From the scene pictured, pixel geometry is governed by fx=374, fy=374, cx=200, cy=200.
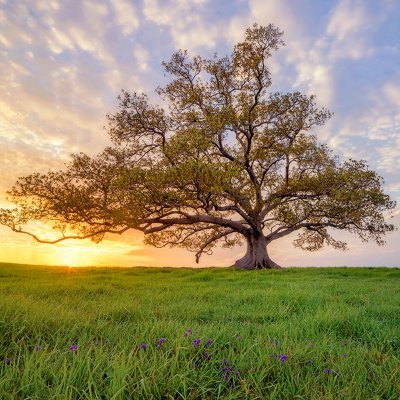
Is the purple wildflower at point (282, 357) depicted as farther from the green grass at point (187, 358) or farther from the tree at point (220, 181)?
the tree at point (220, 181)

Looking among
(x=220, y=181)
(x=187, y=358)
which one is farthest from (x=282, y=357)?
(x=220, y=181)

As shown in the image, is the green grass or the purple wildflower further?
the purple wildflower

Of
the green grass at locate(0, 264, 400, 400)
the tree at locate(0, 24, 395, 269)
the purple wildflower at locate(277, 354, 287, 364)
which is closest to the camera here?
the green grass at locate(0, 264, 400, 400)

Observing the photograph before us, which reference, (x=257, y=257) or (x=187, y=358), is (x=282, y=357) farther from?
(x=257, y=257)

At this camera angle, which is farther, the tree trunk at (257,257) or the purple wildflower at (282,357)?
the tree trunk at (257,257)

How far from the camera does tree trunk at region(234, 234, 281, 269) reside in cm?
2966

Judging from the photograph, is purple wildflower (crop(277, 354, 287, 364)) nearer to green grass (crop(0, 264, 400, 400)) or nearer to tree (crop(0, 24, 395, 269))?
green grass (crop(0, 264, 400, 400))

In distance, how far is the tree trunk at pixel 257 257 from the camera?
2966cm

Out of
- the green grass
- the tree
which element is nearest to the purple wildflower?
the green grass

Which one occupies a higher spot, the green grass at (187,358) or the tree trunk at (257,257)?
the tree trunk at (257,257)

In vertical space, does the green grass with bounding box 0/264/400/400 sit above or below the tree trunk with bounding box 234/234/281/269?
below

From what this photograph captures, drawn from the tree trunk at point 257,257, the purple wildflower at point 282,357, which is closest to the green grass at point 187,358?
the purple wildflower at point 282,357

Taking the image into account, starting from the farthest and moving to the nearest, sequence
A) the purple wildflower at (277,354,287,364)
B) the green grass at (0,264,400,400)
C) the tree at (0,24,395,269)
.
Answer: the tree at (0,24,395,269), the purple wildflower at (277,354,287,364), the green grass at (0,264,400,400)

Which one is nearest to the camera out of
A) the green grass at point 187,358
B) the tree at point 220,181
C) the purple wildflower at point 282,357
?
the green grass at point 187,358
